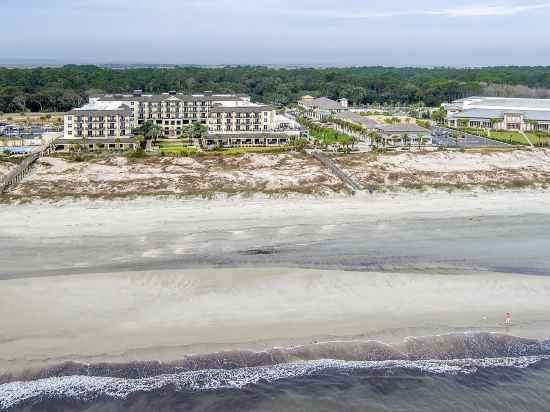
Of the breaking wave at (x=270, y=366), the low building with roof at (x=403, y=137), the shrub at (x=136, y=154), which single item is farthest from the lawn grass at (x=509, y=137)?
the breaking wave at (x=270, y=366)

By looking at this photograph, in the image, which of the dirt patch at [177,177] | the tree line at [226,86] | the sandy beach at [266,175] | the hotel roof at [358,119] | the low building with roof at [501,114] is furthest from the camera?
the tree line at [226,86]

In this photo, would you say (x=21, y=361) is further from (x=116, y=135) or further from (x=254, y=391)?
(x=116, y=135)

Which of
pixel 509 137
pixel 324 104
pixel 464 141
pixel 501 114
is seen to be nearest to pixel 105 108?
pixel 324 104

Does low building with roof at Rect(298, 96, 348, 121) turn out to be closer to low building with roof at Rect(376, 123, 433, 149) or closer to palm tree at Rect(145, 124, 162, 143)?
low building with roof at Rect(376, 123, 433, 149)

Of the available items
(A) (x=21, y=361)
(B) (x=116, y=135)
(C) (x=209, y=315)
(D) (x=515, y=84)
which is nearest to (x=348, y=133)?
(B) (x=116, y=135)

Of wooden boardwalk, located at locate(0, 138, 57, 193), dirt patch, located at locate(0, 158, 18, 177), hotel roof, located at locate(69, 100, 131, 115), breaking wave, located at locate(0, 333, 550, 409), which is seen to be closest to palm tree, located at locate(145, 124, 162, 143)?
hotel roof, located at locate(69, 100, 131, 115)

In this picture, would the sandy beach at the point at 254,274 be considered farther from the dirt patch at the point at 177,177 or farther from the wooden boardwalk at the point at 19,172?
the wooden boardwalk at the point at 19,172
